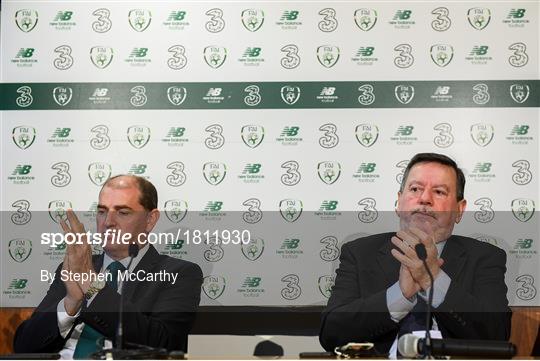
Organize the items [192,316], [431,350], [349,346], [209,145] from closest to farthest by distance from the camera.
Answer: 1. [431,350]
2. [349,346]
3. [192,316]
4. [209,145]

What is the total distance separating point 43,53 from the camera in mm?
4504

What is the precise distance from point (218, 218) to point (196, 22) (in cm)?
102

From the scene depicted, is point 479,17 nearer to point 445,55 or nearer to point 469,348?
point 445,55

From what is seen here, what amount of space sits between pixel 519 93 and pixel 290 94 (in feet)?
3.79

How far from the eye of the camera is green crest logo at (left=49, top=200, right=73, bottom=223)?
4418mm

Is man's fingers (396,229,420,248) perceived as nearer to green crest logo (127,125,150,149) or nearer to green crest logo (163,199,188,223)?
green crest logo (163,199,188,223)

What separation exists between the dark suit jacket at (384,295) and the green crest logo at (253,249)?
0.42m

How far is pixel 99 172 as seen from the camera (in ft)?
14.5

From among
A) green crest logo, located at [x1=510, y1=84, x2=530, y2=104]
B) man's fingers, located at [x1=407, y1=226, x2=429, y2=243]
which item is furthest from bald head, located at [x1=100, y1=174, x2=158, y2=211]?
green crest logo, located at [x1=510, y1=84, x2=530, y2=104]

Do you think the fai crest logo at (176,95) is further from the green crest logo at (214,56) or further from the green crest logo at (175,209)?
the green crest logo at (175,209)

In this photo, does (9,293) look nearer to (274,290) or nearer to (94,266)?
(94,266)

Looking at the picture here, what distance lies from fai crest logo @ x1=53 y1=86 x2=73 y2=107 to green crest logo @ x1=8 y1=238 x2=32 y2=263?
0.72 metres

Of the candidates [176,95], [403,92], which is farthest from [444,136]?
[176,95]

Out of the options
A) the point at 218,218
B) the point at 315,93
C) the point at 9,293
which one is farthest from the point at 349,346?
the point at 9,293
